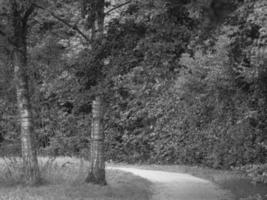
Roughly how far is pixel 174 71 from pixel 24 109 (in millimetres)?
4242

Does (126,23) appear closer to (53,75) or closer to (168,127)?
(53,75)

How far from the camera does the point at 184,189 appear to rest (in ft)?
50.2

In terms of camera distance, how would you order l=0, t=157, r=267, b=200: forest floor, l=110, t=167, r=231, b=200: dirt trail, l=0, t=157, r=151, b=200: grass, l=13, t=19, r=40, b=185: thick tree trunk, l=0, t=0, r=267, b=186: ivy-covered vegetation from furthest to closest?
l=110, t=167, r=231, b=200: dirt trail → l=13, t=19, r=40, b=185: thick tree trunk → l=0, t=157, r=267, b=200: forest floor → l=0, t=157, r=151, b=200: grass → l=0, t=0, r=267, b=186: ivy-covered vegetation

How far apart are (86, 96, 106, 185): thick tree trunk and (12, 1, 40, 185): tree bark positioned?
1.66m

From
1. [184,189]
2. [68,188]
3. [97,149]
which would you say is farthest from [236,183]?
[68,188]

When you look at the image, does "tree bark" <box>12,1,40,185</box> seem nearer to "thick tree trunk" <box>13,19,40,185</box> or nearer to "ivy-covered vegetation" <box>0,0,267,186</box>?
"thick tree trunk" <box>13,19,40,185</box>

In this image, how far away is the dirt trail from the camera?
13812 mm

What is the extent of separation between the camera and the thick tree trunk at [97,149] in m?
14.2

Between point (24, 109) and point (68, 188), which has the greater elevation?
point (24, 109)

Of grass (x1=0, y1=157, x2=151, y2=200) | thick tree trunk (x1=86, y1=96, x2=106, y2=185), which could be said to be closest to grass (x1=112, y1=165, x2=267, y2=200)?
grass (x1=0, y1=157, x2=151, y2=200)

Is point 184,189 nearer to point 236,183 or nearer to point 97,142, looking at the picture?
point 236,183

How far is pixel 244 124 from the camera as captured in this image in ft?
55.6

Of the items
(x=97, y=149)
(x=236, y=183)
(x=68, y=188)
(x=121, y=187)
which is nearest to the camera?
(x=68, y=188)

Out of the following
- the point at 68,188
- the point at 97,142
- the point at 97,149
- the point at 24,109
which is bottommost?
the point at 68,188
